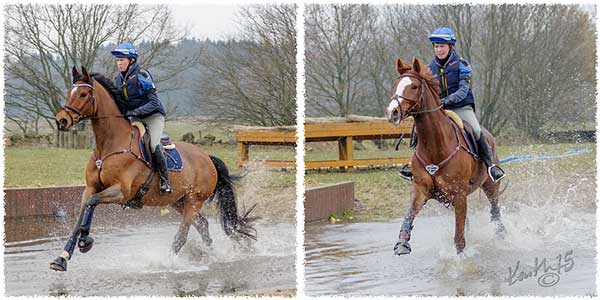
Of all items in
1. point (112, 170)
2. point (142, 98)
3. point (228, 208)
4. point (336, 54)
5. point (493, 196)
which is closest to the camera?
point (112, 170)

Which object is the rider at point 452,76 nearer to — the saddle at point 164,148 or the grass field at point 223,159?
the saddle at point 164,148

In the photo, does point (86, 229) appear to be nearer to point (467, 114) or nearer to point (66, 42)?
point (467, 114)

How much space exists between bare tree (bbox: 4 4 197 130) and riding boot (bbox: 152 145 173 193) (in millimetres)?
8257

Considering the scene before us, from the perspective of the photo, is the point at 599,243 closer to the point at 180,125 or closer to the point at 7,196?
the point at 7,196

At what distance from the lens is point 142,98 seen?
27.8 ft

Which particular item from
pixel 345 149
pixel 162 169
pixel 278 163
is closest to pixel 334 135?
pixel 345 149

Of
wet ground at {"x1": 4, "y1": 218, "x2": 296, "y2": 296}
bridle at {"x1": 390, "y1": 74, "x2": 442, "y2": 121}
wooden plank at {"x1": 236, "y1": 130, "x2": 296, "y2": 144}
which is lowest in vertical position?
wet ground at {"x1": 4, "y1": 218, "x2": 296, "y2": 296}

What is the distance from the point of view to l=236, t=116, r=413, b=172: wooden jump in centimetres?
1195

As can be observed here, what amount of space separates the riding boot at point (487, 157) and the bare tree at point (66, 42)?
31.1 feet

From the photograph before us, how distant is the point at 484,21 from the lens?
568 inches

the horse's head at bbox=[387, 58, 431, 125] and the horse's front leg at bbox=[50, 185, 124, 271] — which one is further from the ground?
the horse's head at bbox=[387, 58, 431, 125]

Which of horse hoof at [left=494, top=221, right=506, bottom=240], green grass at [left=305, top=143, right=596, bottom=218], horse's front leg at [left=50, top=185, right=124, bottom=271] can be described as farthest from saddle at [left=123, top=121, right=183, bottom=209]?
green grass at [left=305, top=143, right=596, bottom=218]

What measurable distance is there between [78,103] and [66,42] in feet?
33.3

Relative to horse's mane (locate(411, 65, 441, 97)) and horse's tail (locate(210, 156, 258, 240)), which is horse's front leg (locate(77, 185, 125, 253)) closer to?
horse's tail (locate(210, 156, 258, 240))
